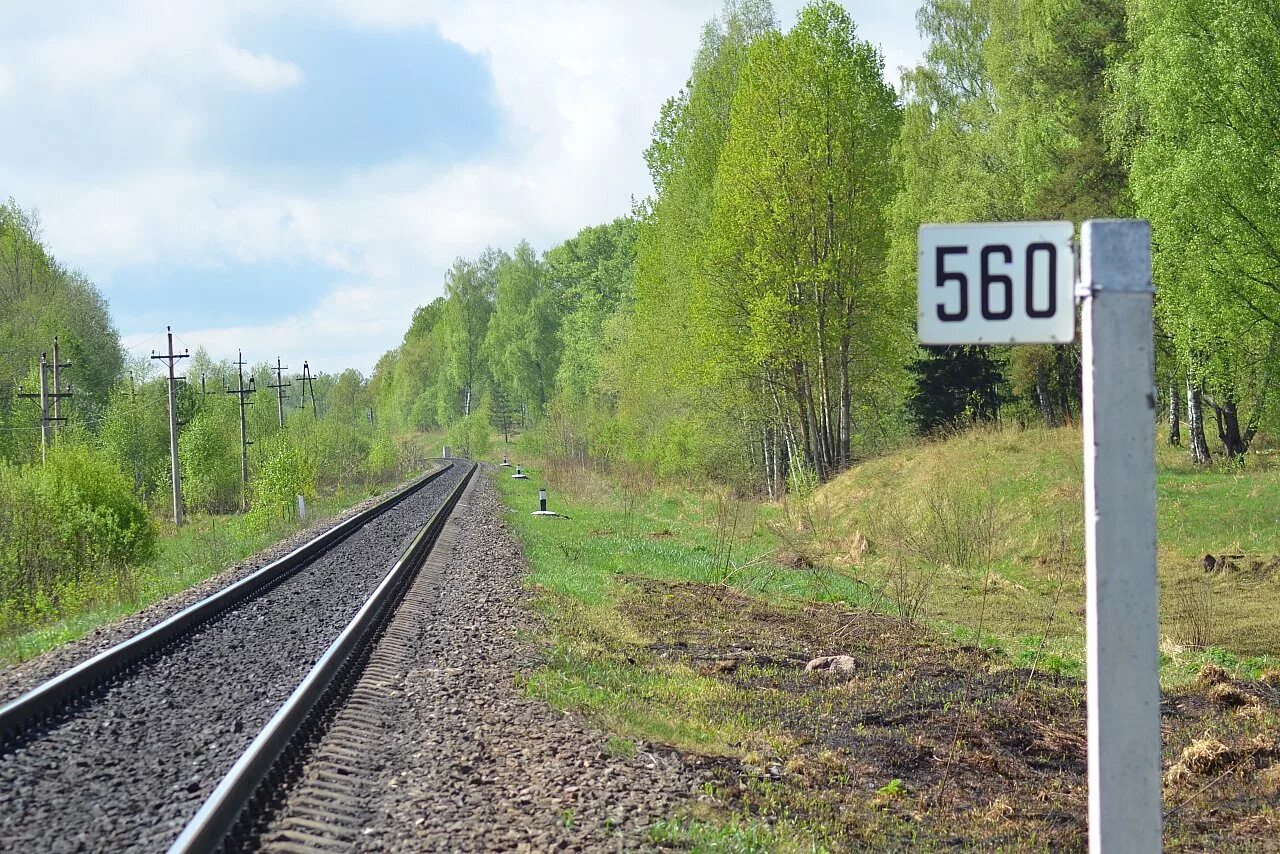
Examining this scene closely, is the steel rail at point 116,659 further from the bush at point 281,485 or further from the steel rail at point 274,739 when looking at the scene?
the bush at point 281,485

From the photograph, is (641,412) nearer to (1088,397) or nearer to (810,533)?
(810,533)

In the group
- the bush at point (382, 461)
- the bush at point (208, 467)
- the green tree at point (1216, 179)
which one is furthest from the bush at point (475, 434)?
the green tree at point (1216, 179)

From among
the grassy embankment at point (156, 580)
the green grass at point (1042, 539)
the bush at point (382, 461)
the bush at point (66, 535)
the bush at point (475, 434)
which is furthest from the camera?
the bush at point (475, 434)

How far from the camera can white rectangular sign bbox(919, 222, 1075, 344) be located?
14.1ft

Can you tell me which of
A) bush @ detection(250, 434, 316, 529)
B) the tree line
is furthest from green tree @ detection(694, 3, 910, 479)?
bush @ detection(250, 434, 316, 529)

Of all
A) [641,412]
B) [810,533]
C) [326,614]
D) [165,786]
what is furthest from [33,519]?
[641,412]

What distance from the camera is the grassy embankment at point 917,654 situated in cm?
718

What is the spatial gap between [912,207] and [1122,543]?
34.4 metres

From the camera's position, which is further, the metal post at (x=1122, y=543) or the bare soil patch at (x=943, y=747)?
the bare soil patch at (x=943, y=747)

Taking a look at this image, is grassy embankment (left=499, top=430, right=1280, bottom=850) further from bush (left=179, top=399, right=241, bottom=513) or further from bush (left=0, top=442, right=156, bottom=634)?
bush (left=179, top=399, right=241, bottom=513)

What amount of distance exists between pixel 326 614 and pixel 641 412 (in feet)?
109

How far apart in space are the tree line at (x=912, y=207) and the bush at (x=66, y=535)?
1517 centimetres

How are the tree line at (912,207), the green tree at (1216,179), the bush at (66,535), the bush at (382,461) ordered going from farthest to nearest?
the bush at (382,461) < the tree line at (912,207) < the green tree at (1216,179) < the bush at (66,535)

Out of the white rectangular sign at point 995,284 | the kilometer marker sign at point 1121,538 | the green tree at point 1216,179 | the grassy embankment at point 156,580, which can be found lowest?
the grassy embankment at point 156,580
